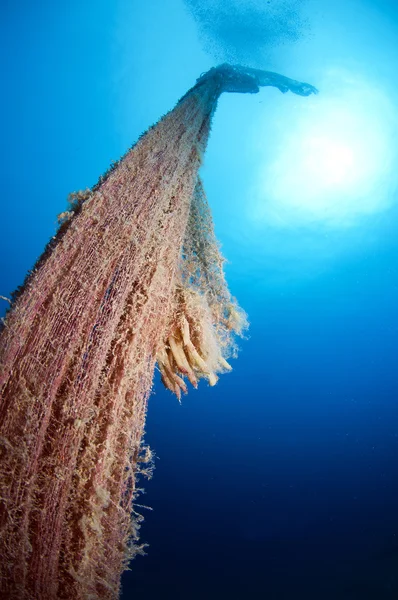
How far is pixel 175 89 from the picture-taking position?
26.4 meters

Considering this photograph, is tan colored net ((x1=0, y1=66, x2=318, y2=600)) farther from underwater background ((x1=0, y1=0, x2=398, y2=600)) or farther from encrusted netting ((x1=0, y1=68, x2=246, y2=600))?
underwater background ((x1=0, y1=0, x2=398, y2=600))

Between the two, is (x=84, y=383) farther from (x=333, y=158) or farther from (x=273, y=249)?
(x=273, y=249)

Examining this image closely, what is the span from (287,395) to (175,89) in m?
40.5

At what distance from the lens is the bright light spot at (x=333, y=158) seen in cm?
1720

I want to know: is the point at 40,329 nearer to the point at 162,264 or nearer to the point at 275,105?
the point at 162,264

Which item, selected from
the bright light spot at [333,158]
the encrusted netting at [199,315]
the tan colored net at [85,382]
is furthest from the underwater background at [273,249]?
the tan colored net at [85,382]

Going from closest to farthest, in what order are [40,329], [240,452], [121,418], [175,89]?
[40,329] < [121,418] < [175,89] < [240,452]

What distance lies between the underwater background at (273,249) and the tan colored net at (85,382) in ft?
62.9

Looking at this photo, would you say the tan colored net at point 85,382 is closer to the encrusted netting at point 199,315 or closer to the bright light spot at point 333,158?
the encrusted netting at point 199,315

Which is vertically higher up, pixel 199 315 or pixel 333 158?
pixel 333 158

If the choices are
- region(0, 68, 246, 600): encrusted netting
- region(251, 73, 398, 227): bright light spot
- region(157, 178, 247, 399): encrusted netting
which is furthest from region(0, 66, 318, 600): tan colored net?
region(251, 73, 398, 227): bright light spot

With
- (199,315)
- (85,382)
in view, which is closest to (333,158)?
(199,315)

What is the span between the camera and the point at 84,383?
1413mm

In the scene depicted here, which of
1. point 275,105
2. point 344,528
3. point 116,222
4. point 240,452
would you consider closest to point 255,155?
point 275,105
